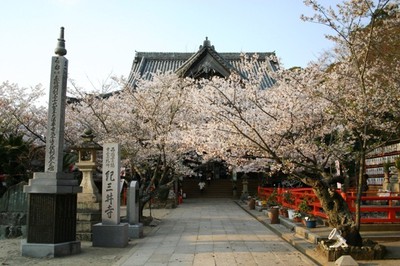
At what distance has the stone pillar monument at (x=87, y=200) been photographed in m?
11.4

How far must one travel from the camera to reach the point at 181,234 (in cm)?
1273

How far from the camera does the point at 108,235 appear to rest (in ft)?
34.0

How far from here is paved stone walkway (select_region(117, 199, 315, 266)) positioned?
8.57 m

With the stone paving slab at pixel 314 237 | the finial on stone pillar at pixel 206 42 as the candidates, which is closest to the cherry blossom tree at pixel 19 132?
the stone paving slab at pixel 314 237

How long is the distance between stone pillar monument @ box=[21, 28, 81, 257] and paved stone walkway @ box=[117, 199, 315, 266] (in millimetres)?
1641

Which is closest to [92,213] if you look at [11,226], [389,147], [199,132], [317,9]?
[11,226]

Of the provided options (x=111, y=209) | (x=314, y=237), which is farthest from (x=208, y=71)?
(x=314, y=237)

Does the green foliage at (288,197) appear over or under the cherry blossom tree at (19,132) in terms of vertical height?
under

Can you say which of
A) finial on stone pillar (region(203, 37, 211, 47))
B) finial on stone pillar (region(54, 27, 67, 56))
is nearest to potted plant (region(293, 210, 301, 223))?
finial on stone pillar (region(54, 27, 67, 56))

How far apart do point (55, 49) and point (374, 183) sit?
1807 cm

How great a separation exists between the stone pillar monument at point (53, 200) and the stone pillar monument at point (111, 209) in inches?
38.8

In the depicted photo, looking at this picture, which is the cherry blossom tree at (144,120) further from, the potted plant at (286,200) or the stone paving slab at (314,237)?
the potted plant at (286,200)

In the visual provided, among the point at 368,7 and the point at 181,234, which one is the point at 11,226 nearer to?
the point at 181,234

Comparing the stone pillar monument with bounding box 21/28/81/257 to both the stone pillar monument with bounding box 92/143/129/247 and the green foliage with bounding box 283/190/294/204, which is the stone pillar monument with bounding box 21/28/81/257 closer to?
the stone pillar monument with bounding box 92/143/129/247
